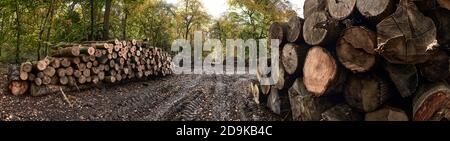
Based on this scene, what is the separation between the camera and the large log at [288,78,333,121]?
560 centimetres

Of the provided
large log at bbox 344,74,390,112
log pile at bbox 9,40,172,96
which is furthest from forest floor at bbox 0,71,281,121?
large log at bbox 344,74,390,112

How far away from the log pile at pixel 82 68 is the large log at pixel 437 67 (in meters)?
7.78

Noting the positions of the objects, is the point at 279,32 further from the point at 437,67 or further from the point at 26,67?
the point at 26,67

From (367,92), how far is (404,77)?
1.64 ft

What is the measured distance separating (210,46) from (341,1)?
42.8 m

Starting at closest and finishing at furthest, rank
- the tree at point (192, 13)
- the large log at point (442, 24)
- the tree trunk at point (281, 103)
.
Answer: the large log at point (442, 24), the tree trunk at point (281, 103), the tree at point (192, 13)

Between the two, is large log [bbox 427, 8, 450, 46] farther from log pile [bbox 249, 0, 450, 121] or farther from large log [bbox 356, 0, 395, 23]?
large log [bbox 356, 0, 395, 23]

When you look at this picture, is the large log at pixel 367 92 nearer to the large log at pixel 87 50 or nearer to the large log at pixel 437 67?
the large log at pixel 437 67

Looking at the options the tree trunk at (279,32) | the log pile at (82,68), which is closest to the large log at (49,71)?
the log pile at (82,68)

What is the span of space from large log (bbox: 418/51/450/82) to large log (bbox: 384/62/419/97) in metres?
0.12

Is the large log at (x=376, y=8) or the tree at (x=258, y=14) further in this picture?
the tree at (x=258, y=14)

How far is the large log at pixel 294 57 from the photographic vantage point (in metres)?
6.17
